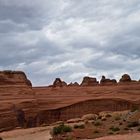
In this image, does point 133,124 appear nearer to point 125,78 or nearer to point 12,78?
point 12,78

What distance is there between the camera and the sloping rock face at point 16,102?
5216 centimetres

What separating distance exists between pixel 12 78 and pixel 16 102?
406 centimetres

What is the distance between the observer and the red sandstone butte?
178ft

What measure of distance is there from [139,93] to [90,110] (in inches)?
286

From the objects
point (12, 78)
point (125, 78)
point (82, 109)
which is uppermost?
point (125, 78)

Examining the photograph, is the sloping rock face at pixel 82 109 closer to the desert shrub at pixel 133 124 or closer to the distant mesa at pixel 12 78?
the distant mesa at pixel 12 78

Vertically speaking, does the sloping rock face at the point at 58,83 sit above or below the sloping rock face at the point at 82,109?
above

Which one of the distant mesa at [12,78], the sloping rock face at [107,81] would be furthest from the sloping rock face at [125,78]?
the distant mesa at [12,78]

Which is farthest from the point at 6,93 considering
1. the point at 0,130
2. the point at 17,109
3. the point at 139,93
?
the point at 139,93

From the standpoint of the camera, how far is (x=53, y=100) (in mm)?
58844

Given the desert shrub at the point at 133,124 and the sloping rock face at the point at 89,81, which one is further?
the sloping rock face at the point at 89,81

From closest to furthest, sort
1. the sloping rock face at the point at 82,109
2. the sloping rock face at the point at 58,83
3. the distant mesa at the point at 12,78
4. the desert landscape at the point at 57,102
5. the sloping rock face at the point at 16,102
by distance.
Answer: the sloping rock face at the point at 16,102 < the desert landscape at the point at 57,102 < the distant mesa at the point at 12,78 < the sloping rock face at the point at 82,109 < the sloping rock face at the point at 58,83

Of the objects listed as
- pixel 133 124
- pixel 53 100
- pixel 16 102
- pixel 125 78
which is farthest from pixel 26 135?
pixel 125 78

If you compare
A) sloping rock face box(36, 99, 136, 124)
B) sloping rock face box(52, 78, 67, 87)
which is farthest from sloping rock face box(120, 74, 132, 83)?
sloping rock face box(52, 78, 67, 87)
